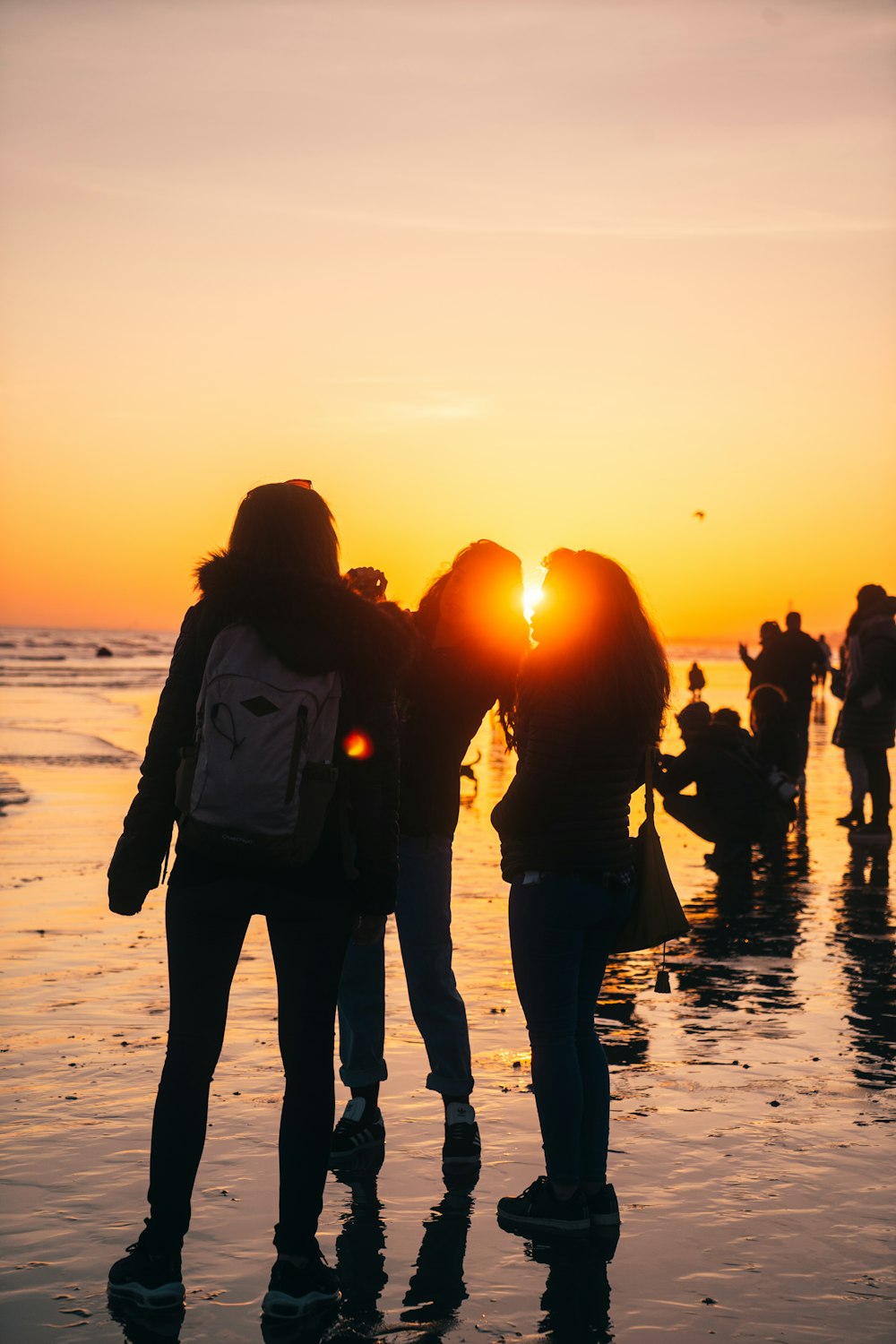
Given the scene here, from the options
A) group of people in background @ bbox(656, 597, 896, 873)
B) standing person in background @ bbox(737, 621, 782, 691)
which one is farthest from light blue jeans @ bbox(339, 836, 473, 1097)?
standing person in background @ bbox(737, 621, 782, 691)

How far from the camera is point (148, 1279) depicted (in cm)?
405

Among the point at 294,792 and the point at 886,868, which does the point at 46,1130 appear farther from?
the point at 886,868

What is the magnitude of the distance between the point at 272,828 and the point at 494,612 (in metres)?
1.76

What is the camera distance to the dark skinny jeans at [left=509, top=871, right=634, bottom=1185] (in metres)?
4.84

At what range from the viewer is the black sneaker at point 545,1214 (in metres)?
4.73

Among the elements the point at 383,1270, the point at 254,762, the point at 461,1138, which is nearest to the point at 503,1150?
the point at 461,1138

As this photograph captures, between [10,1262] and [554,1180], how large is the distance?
166 centimetres

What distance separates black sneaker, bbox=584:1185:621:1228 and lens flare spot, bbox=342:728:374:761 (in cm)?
170

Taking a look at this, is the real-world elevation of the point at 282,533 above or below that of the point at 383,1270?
above

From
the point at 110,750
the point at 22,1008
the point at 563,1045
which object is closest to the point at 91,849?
the point at 22,1008

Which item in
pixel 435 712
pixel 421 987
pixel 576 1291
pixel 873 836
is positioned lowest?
pixel 576 1291

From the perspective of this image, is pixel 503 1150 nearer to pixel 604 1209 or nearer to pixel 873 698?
pixel 604 1209

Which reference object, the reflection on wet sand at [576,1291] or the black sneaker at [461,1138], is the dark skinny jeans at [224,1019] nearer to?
the reflection on wet sand at [576,1291]

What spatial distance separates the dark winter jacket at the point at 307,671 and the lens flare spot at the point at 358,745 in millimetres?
14
